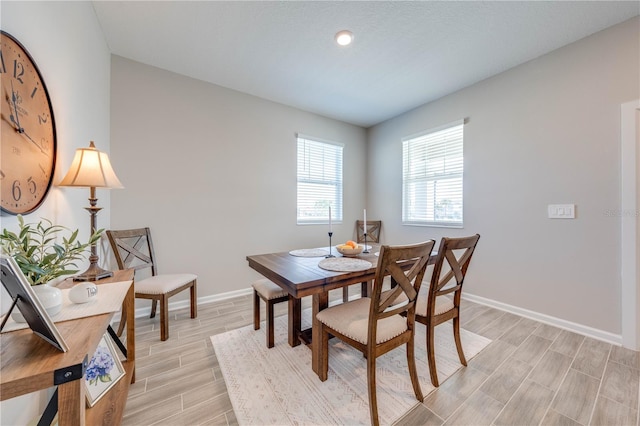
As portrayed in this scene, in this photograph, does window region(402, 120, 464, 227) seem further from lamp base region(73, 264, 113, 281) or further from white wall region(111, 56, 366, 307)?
lamp base region(73, 264, 113, 281)

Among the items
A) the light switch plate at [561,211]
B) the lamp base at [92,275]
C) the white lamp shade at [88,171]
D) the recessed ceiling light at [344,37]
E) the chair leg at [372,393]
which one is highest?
the recessed ceiling light at [344,37]

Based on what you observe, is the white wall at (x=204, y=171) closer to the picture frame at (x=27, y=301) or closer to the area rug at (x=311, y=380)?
the area rug at (x=311, y=380)

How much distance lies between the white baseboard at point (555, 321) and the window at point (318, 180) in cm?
230

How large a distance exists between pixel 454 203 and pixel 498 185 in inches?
21.4

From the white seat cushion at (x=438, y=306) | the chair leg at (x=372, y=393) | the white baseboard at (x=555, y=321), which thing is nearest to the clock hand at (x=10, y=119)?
the chair leg at (x=372, y=393)

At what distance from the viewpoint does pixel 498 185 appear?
9.21 feet

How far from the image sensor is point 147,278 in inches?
97.0

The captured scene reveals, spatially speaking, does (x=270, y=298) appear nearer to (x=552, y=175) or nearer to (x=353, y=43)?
(x=353, y=43)

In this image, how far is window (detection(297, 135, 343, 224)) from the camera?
3.78 meters

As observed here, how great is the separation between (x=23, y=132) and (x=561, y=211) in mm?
3856

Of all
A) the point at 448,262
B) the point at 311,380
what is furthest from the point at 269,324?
the point at 448,262

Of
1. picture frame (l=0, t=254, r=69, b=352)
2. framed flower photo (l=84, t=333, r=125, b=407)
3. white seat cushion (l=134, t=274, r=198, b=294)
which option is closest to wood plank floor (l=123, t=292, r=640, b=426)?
framed flower photo (l=84, t=333, r=125, b=407)

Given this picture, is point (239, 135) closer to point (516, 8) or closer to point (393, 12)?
point (393, 12)

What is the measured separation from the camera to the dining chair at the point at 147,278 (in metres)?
2.10
